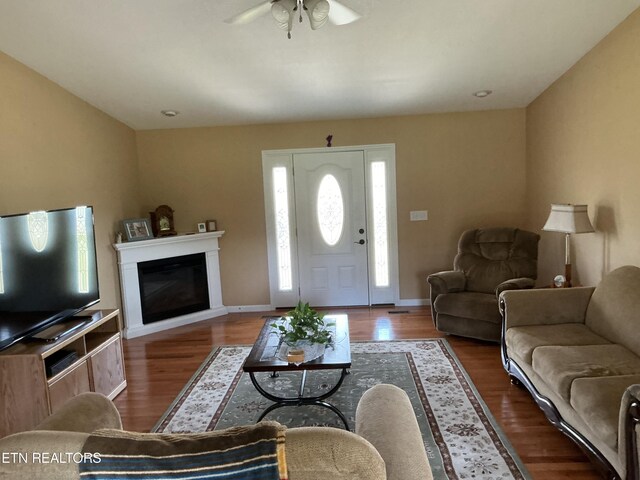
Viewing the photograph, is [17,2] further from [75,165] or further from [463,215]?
[463,215]

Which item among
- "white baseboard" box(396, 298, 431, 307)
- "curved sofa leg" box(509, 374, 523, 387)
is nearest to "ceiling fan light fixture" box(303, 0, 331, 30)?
"curved sofa leg" box(509, 374, 523, 387)

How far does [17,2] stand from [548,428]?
4.09 metres

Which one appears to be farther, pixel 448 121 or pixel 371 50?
pixel 448 121

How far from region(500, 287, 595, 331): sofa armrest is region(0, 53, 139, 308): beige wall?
3.68m

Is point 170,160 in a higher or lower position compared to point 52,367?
higher

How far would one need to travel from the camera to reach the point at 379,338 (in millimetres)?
4070

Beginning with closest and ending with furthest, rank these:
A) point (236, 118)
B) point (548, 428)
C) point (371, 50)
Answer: point (548, 428)
point (371, 50)
point (236, 118)

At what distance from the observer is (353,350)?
376 centimetres

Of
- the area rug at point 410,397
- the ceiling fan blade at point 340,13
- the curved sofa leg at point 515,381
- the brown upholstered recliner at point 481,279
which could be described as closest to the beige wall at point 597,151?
the brown upholstered recliner at point 481,279

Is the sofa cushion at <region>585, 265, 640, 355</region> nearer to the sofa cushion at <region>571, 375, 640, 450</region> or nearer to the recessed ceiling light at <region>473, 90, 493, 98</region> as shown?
the sofa cushion at <region>571, 375, 640, 450</region>

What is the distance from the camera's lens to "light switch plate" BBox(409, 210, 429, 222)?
500 centimetres

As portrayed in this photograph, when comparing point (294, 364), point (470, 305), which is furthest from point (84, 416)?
point (470, 305)

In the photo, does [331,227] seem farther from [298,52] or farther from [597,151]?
[597,151]

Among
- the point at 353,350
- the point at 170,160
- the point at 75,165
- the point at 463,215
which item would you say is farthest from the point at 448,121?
the point at 75,165
